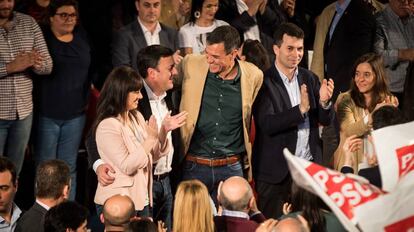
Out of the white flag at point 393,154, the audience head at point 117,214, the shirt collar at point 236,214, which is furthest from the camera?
the shirt collar at point 236,214

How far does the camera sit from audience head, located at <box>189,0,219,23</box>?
887cm

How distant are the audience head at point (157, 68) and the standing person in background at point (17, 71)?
113 centimetres

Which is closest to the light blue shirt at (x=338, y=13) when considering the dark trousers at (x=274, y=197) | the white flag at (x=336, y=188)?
the dark trousers at (x=274, y=197)

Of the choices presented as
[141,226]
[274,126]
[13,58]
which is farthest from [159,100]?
[141,226]

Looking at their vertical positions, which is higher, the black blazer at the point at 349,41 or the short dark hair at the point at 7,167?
the black blazer at the point at 349,41

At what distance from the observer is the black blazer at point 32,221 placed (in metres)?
6.03

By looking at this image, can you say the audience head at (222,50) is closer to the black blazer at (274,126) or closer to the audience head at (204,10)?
the black blazer at (274,126)

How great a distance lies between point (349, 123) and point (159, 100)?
1.46 meters

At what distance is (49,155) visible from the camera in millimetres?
8195

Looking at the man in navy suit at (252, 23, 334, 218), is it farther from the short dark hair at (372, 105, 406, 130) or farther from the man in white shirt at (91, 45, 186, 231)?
the short dark hair at (372, 105, 406, 130)

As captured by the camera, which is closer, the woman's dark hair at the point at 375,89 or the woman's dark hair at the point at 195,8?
the woman's dark hair at the point at 375,89

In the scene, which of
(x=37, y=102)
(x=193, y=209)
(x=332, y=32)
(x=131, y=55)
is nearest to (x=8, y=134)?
(x=37, y=102)

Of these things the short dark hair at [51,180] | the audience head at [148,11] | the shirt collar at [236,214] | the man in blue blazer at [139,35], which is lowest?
the shirt collar at [236,214]

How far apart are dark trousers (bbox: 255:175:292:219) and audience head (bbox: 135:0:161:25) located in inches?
69.2
